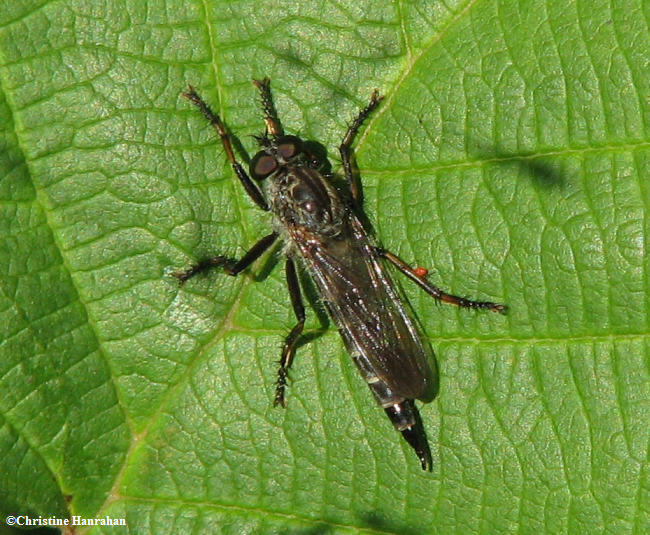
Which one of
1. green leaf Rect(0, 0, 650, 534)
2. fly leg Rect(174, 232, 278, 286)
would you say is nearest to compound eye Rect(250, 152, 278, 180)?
green leaf Rect(0, 0, 650, 534)

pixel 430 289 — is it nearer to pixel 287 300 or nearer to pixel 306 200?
pixel 287 300

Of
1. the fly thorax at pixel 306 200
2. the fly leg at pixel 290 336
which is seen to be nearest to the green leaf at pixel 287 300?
the fly leg at pixel 290 336

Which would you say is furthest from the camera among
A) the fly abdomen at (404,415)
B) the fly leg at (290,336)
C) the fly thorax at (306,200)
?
the fly thorax at (306,200)

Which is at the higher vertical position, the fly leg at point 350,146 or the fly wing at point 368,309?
the fly leg at point 350,146

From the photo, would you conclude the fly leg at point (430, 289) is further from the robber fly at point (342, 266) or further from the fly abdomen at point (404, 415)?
the fly abdomen at point (404, 415)

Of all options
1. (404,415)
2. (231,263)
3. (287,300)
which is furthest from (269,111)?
(404,415)

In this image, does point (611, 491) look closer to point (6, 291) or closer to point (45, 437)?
point (45, 437)
